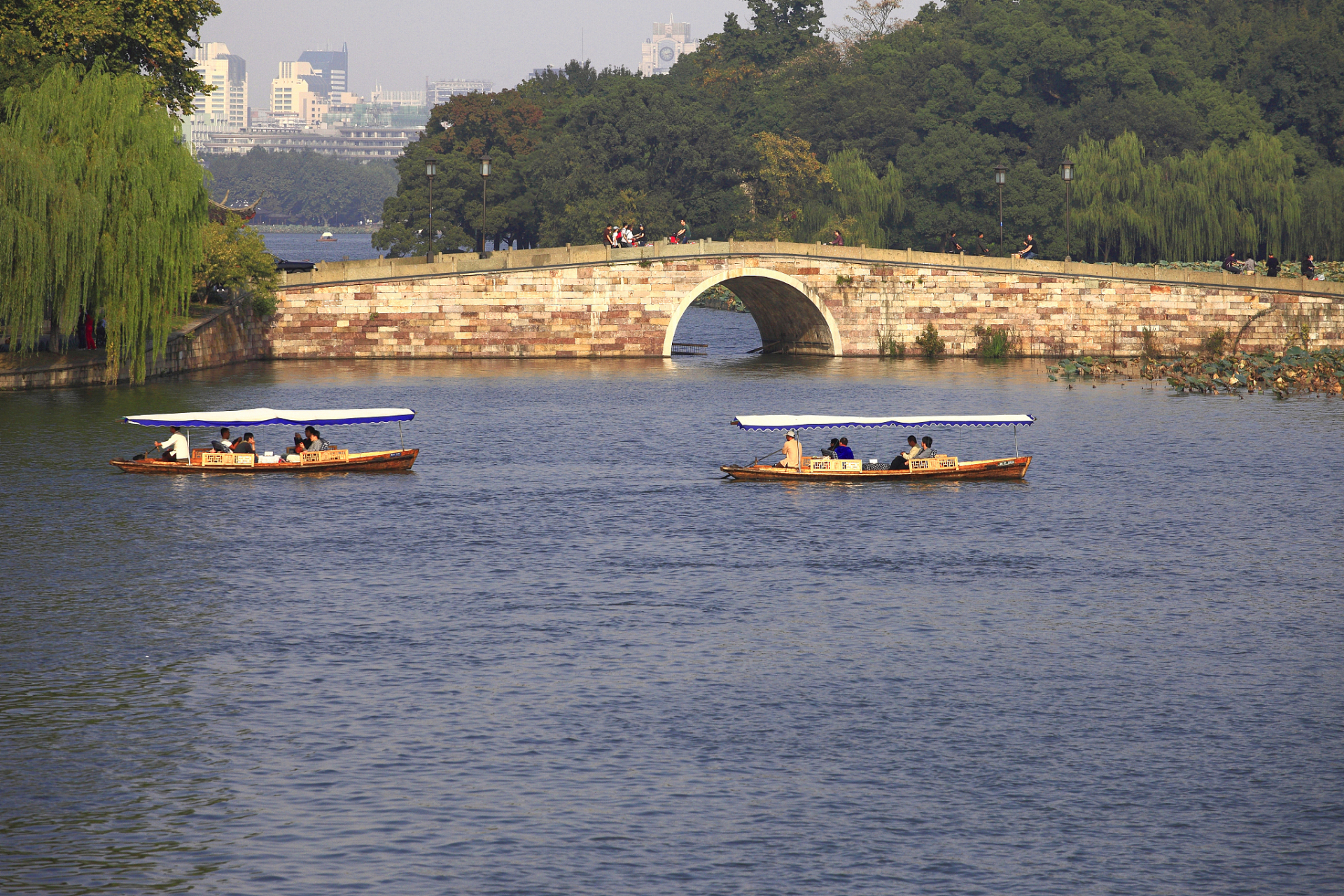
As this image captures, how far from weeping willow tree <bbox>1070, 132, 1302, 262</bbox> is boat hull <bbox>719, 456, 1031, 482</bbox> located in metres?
54.8

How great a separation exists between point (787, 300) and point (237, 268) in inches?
994

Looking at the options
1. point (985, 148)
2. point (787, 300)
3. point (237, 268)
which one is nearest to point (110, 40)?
point (237, 268)

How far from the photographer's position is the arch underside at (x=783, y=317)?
238 ft

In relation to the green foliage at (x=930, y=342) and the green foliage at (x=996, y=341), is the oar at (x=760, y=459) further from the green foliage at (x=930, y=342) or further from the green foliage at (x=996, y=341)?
the green foliage at (x=996, y=341)

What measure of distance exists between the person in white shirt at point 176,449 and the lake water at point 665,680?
123 centimetres

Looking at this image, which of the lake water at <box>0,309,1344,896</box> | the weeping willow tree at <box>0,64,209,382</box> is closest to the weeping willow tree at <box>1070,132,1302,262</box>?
the lake water at <box>0,309,1344,896</box>

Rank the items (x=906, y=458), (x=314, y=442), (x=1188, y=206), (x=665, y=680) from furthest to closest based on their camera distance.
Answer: (x=1188, y=206) < (x=314, y=442) < (x=906, y=458) < (x=665, y=680)

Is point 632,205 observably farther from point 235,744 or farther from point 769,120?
point 235,744

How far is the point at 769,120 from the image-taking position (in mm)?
120625

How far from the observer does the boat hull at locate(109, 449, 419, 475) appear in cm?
4081

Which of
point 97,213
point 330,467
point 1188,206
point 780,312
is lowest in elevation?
point 330,467

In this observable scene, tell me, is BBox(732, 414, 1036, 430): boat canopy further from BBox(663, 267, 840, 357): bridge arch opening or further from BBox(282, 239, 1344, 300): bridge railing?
BBox(663, 267, 840, 357): bridge arch opening

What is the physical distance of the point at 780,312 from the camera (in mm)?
76750

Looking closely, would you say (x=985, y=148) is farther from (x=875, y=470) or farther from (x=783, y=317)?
(x=875, y=470)
